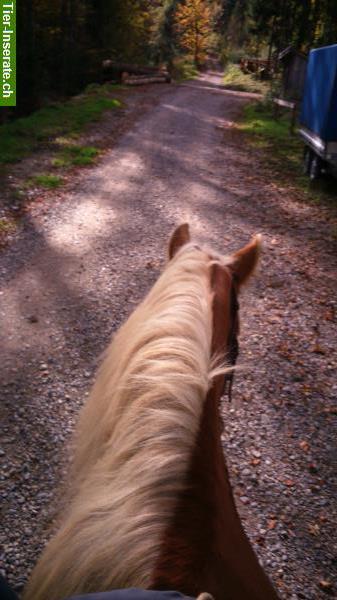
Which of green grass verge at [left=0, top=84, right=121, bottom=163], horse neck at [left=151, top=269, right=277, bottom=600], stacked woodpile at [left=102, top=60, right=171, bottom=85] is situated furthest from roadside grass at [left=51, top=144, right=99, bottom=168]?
stacked woodpile at [left=102, top=60, right=171, bottom=85]

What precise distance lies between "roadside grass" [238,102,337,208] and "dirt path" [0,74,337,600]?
72 centimetres

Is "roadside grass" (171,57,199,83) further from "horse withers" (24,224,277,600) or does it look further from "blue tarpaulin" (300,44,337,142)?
"horse withers" (24,224,277,600)

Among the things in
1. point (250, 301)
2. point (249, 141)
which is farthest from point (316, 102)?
point (250, 301)

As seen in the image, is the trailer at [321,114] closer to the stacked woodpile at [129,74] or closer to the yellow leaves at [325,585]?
the yellow leaves at [325,585]

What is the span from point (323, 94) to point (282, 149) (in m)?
3.27

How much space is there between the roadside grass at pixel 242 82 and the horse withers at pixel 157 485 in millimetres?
23959

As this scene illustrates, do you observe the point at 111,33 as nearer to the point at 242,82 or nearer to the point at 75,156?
the point at 242,82

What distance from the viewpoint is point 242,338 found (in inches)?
174

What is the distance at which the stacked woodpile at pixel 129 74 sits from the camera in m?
22.2

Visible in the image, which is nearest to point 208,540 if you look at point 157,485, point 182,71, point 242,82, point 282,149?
point 157,485

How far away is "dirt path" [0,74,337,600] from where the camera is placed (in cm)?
267

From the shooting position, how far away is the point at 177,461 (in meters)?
0.98

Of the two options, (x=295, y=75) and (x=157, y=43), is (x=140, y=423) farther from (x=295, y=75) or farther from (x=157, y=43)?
(x=157, y=43)

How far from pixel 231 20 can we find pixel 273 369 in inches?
1200
